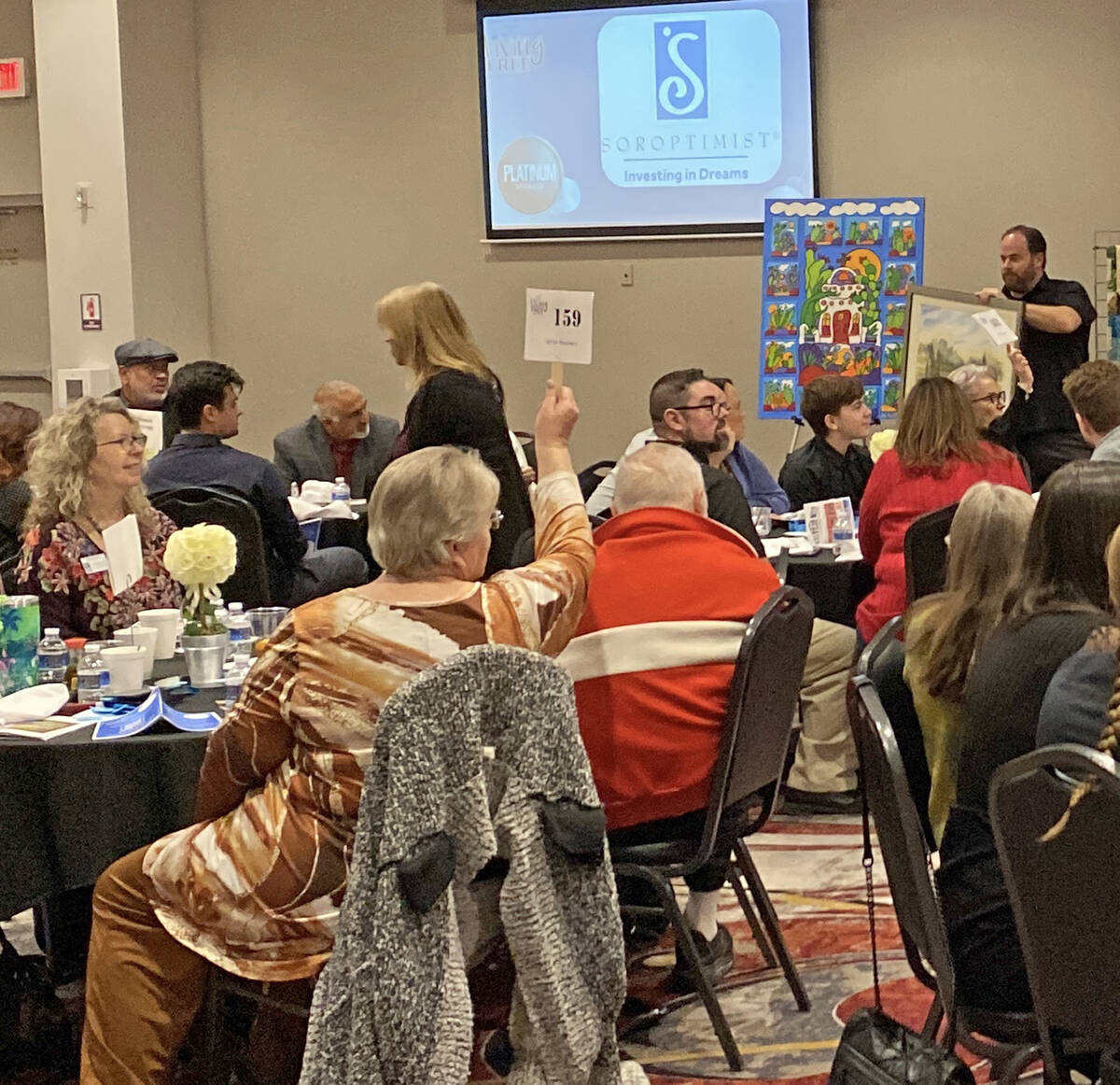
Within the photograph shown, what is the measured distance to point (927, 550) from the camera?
4418mm

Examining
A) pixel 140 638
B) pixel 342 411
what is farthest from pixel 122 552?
pixel 342 411

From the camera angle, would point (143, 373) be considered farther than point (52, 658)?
Yes

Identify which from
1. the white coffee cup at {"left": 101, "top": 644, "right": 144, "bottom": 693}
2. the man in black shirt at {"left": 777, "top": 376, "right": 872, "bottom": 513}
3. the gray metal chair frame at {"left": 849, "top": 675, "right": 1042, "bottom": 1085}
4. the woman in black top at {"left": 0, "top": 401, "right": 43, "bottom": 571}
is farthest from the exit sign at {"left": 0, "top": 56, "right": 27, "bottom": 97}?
the gray metal chair frame at {"left": 849, "top": 675, "right": 1042, "bottom": 1085}

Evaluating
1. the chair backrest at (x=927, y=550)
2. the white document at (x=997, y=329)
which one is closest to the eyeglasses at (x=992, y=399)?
the white document at (x=997, y=329)

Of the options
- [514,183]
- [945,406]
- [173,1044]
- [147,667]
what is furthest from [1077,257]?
[173,1044]

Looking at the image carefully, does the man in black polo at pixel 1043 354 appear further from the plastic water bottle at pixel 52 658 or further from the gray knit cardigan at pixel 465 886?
the gray knit cardigan at pixel 465 886

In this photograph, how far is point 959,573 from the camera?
2.74 m

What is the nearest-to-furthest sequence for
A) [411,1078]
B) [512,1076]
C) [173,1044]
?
[411,1078] → [512,1076] → [173,1044]

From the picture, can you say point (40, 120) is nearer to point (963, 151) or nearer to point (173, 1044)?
point (963, 151)

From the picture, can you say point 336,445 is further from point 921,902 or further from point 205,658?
point 921,902

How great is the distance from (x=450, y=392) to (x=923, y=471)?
4.57ft

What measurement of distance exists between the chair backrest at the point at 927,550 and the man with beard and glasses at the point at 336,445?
292 centimetres

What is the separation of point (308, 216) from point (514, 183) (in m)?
1.20

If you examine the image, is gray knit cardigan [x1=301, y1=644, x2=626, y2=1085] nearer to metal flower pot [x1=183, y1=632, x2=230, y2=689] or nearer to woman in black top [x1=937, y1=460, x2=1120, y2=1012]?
woman in black top [x1=937, y1=460, x2=1120, y2=1012]
